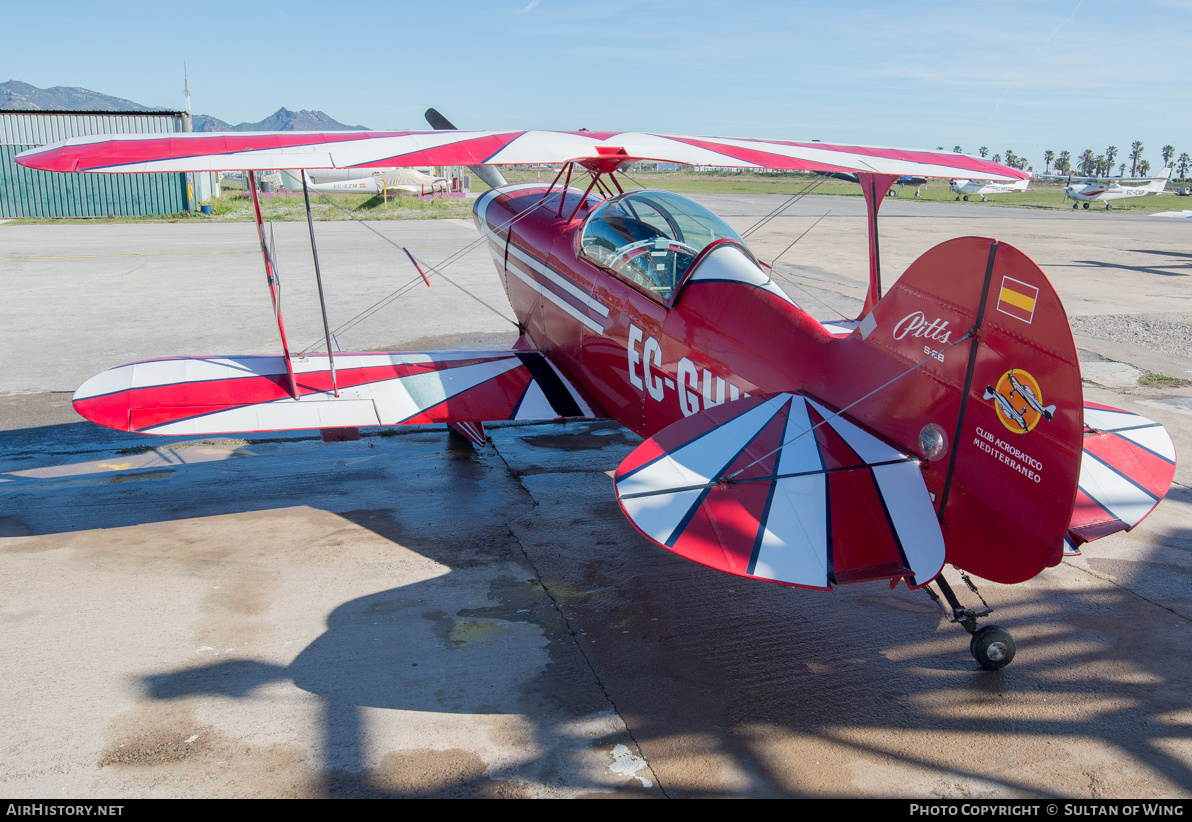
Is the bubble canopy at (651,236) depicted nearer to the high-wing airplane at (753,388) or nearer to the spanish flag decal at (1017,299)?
the high-wing airplane at (753,388)

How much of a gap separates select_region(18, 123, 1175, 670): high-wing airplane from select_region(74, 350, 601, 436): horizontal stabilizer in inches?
0.8

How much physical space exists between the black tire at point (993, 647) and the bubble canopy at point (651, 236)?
270cm

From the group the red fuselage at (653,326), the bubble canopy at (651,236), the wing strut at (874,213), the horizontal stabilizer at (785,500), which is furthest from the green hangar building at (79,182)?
the horizontal stabilizer at (785,500)

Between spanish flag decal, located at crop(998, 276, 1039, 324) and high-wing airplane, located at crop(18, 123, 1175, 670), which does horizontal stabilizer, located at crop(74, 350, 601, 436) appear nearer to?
high-wing airplane, located at crop(18, 123, 1175, 670)

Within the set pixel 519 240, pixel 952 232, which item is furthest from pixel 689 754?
pixel 952 232

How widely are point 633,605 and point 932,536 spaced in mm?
1917

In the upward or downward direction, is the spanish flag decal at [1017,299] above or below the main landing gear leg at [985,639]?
above

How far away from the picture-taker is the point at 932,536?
11.4 feet

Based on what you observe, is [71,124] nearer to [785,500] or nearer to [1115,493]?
[785,500]

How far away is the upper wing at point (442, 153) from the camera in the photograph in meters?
4.74

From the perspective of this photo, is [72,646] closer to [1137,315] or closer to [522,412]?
[522,412]

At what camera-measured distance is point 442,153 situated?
5.34 meters

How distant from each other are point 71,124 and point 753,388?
36.7 meters

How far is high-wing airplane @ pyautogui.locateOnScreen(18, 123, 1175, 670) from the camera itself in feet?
11.0
